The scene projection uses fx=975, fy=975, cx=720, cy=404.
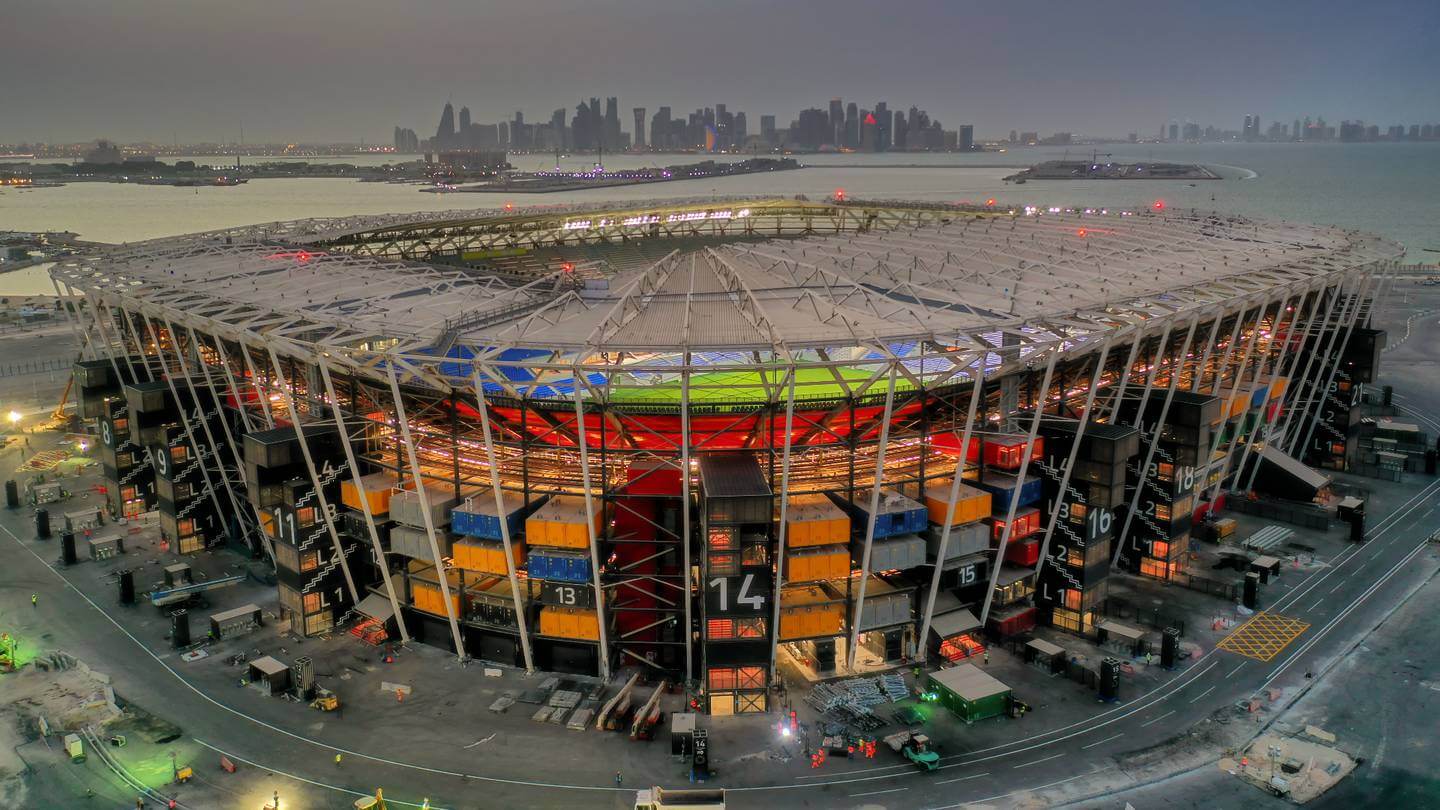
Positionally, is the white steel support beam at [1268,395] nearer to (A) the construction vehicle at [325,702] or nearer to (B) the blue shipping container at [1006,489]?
(B) the blue shipping container at [1006,489]

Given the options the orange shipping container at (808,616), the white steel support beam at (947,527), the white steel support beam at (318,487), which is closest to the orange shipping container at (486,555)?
the white steel support beam at (318,487)

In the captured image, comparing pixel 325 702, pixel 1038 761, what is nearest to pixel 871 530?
pixel 1038 761

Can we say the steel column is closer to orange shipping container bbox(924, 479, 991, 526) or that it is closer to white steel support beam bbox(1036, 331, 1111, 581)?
orange shipping container bbox(924, 479, 991, 526)

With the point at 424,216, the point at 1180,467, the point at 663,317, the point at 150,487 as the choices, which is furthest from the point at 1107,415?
the point at 424,216

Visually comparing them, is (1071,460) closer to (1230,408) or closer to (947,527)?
(947,527)

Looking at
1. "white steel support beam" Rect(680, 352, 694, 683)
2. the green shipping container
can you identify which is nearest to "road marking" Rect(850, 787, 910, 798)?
the green shipping container

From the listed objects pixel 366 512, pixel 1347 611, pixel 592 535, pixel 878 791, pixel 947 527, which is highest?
pixel 592 535
